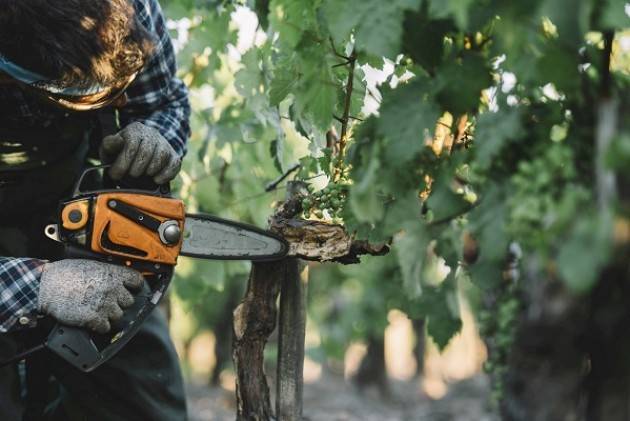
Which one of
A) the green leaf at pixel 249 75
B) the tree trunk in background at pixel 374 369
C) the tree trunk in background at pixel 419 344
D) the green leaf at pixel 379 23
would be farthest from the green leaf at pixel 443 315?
the tree trunk in background at pixel 419 344

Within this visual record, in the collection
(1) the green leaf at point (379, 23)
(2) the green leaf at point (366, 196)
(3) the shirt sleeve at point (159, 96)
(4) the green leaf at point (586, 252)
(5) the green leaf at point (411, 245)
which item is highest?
(3) the shirt sleeve at point (159, 96)

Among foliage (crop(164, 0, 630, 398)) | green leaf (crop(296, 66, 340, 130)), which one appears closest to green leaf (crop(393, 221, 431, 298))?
foliage (crop(164, 0, 630, 398))

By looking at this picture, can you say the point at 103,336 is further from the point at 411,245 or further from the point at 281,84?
A: the point at 411,245

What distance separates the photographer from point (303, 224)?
2.22 m

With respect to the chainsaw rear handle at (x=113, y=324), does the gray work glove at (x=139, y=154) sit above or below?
above

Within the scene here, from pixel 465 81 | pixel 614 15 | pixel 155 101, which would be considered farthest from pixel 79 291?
pixel 614 15

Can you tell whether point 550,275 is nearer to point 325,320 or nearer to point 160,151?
point 160,151

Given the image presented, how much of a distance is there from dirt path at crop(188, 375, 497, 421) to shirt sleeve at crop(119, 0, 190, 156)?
359 cm

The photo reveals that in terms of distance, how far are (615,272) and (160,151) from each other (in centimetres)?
154

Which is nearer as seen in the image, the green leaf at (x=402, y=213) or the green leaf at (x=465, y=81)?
the green leaf at (x=465, y=81)

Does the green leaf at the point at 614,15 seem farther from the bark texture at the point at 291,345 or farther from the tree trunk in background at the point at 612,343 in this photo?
the bark texture at the point at 291,345

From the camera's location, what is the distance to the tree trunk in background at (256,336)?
231cm

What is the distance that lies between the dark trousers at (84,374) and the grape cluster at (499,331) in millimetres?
1330

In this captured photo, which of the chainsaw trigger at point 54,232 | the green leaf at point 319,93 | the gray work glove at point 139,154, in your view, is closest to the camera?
the green leaf at point 319,93
